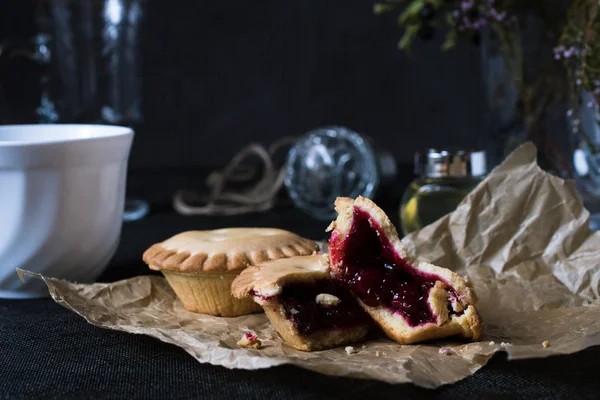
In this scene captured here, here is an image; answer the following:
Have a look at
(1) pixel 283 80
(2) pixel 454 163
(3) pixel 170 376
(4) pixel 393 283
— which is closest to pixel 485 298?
(4) pixel 393 283

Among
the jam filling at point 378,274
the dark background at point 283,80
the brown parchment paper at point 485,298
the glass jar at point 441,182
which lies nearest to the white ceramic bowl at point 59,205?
the brown parchment paper at point 485,298

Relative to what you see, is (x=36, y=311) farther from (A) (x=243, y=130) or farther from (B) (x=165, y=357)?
(A) (x=243, y=130)

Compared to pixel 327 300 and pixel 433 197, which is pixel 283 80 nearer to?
pixel 433 197

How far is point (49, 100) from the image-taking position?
6.63 feet

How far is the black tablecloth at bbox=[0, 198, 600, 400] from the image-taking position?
2.92ft

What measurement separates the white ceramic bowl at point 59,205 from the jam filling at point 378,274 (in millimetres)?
428

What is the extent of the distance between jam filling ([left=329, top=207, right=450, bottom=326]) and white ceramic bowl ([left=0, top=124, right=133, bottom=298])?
428mm

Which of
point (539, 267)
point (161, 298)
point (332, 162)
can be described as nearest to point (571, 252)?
point (539, 267)

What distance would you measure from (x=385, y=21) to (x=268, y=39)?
13.9 inches

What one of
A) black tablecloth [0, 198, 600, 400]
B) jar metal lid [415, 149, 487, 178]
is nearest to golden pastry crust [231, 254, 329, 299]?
black tablecloth [0, 198, 600, 400]

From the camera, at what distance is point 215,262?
1167 millimetres

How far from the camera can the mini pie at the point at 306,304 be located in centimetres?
103

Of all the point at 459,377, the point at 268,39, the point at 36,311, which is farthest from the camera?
the point at 268,39

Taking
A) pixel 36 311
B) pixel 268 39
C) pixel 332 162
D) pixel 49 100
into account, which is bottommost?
pixel 36 311
